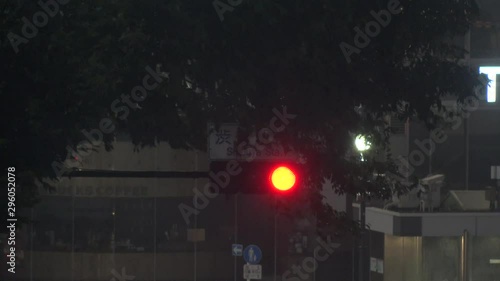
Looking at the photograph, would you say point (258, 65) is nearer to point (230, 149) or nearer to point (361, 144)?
point (230, 149)

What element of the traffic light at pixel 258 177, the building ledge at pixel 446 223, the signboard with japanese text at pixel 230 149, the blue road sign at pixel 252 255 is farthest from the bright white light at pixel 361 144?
the building ledge at pixel 446 223

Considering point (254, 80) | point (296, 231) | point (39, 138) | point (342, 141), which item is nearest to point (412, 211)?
point (296, 231)

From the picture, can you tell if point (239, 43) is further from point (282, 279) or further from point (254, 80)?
point (282, 279)

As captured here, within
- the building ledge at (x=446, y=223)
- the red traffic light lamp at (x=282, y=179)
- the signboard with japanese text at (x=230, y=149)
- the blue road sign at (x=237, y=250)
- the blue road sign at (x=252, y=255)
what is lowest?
the blue road sign at (x=237, y=250)

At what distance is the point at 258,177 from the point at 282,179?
0.28 meters

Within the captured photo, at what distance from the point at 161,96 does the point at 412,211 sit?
13.4 m

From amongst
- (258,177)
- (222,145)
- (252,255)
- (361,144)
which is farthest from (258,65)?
(252,255)

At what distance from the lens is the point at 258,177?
840cm

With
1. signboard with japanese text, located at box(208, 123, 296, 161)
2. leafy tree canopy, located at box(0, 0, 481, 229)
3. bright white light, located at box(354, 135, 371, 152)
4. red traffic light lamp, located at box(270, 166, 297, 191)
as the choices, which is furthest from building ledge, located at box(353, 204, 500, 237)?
red traffic light lamp, located at box(270, 166, 297, 191)

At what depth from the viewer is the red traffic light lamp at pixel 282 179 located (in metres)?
8.22

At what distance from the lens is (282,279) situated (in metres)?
21.7

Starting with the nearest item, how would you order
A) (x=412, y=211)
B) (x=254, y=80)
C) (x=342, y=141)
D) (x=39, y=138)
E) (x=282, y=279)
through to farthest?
(x=39, y=138) → (x=254, y=80) → (x=342, y=141) → (x=282, y=279) → (x=412, y=211)

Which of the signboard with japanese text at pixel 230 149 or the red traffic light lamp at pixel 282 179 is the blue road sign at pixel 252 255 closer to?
the signboard with japanese text at pixel 230 149

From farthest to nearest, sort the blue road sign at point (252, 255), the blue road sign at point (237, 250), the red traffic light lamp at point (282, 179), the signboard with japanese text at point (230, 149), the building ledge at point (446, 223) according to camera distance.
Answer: the building ledge at point (446, 223)
the blue road sign at point (237, 250)
the blue road sign at point (252, 255)
the signboard with japanese text at point (230, 149)
the red traffic light lamp at point (282, 179)
